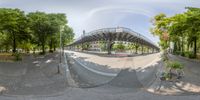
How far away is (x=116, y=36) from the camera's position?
9.77 ft

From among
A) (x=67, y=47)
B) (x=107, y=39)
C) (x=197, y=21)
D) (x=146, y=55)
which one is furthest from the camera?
(x=197, y=21)

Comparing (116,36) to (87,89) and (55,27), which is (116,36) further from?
(87,89)

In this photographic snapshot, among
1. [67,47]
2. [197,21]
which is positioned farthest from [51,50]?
[197,21]

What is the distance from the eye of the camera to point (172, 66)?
18.1 ft

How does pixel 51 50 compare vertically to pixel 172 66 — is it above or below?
above

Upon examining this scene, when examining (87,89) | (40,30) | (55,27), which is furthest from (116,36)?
(87,89)

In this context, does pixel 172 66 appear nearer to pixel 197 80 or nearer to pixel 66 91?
pixel 197 80

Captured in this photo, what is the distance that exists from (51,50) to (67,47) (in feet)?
3.72

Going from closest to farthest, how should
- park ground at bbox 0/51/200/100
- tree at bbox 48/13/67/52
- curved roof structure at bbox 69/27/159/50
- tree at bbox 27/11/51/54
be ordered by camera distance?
curved roof structure at bbox 69/27/159/50 < park ground at bbox 0/51/200/100 < tree at bbox 48/13/67/52 < tree at bbox 27/11/51/54

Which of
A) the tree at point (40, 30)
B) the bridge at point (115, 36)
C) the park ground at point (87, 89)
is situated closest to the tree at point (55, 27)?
the tree at point (40, 30)

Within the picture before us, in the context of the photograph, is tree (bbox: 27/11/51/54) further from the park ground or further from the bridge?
the bridge

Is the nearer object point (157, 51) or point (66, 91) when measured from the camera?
point (157, 51)

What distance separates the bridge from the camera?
2856 millimetres

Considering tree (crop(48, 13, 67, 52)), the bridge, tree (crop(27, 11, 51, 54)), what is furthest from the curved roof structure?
tree (crop(27, 11, 51, 54))
